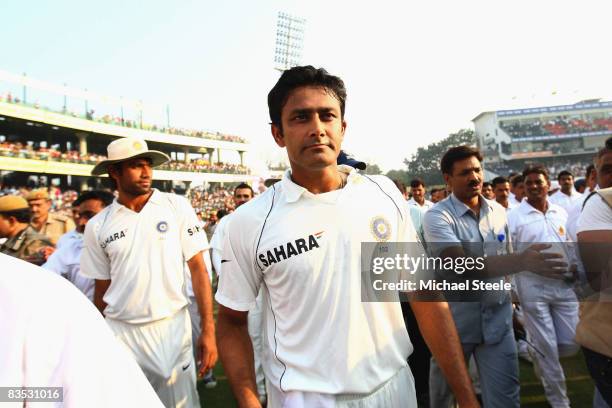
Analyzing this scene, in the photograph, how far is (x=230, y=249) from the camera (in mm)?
1895

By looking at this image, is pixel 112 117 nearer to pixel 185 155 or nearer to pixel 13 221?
pixel 185 155

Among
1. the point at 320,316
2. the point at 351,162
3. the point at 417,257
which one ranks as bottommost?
the point at 320,316

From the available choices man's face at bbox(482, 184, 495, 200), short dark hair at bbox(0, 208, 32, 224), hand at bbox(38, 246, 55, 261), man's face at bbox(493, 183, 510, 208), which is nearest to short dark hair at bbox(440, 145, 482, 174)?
short dark hair at bbox(0, 208, 32, 224)

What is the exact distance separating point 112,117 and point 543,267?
43.8 metres

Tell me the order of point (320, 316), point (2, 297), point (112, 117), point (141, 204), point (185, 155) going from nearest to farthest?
point (2, 297) < point (320, 316) < point (141, 204) < point (112, 117) < point (185, 155)

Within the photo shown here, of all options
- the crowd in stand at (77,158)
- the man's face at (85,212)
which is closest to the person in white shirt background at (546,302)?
the man's face at (85,212)

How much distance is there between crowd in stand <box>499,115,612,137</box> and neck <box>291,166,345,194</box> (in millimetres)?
79949

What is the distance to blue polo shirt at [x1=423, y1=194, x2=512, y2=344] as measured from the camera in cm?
319

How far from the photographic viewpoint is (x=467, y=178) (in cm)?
339

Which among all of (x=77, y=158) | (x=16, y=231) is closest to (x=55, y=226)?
(x=16, y=231)

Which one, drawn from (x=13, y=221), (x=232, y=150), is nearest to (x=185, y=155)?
(x=232, y=150)

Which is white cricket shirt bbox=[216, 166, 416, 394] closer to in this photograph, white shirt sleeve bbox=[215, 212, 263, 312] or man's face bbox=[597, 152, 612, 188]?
white shirt sleeve bbox=[215, 212, 263, 312]

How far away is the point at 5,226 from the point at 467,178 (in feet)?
11.9

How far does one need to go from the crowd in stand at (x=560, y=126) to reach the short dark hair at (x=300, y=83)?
79894mm
